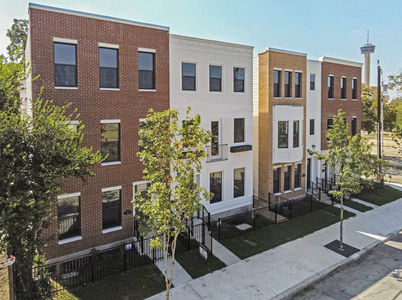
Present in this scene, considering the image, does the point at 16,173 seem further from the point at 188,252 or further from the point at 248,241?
the point at 248,241

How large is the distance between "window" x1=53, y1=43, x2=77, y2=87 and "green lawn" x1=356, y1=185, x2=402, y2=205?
809 inches

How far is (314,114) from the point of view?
2177 cm

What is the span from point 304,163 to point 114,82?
14.4 meters

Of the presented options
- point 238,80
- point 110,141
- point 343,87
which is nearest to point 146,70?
point 110,141

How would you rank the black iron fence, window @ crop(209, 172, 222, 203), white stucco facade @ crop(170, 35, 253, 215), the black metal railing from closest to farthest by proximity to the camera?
the black iron fence < white stucco facade @ crop(170, 35, 253, 215) < the black metal railing < window @ crop(209, 172, 222, 203)

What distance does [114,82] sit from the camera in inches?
516

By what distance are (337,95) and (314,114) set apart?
3.16 meters

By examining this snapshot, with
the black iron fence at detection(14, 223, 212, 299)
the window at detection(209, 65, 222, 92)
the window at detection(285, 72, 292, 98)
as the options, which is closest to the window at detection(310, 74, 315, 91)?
the window at detection(285, 72, 292, 98)

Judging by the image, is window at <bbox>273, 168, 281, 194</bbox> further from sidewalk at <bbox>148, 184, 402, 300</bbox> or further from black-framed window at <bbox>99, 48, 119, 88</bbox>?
black-framed window at <bbox>99, 48, 119, 88</bbox>

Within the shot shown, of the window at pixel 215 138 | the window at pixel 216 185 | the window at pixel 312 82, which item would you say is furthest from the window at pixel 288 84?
the window at pixel 216 185

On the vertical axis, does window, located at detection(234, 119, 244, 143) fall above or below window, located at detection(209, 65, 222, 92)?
below

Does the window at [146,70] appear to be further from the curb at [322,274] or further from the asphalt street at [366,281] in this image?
the asphalt street at [366,281]

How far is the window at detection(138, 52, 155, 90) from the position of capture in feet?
45.0

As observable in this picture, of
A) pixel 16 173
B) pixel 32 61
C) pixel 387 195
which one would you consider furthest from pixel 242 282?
pixel 387 195
